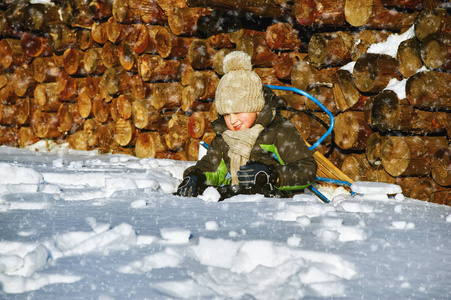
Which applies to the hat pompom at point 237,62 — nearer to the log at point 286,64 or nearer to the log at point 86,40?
the log at point 286,64

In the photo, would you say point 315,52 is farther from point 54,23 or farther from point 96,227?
point 54,23

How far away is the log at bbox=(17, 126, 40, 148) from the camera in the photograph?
23.5ft

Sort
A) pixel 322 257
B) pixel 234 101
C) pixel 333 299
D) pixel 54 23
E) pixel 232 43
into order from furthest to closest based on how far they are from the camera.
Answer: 1. pixel 54 23
2. pixel 232 43
3. pixel 234 101
4. pixel 322 257
5. pixel 333 299

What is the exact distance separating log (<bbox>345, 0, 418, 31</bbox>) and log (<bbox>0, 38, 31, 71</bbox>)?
5.47 m

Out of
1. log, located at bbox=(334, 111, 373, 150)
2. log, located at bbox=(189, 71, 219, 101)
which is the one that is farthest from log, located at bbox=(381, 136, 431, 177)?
log, located at bbox=(189, 71, 219, 101)

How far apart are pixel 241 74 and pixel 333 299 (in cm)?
196

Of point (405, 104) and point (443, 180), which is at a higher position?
point (405, 104)

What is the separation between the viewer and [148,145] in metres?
5.38

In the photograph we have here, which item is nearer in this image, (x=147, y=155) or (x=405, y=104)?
(x=405, y=104)

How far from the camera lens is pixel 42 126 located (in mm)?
6832

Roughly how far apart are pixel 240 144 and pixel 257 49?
1.73 metres

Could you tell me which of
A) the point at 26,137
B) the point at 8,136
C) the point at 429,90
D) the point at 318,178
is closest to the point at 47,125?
the point at 26,137

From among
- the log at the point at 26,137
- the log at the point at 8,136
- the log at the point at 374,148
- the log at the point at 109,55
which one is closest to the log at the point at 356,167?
the log at the point at 374,148

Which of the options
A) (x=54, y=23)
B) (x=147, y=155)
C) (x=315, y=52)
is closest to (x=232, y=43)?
(x=315, y=52)
